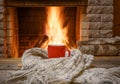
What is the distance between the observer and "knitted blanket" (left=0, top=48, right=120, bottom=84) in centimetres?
171

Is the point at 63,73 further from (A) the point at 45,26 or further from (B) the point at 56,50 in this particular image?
(A) the point at 45,26

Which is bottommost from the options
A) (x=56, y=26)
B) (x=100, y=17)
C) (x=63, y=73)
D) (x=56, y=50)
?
(x=63, y=73)

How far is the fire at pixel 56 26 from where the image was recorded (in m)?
5.73

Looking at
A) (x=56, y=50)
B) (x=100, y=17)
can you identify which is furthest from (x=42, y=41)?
(x=56, y=50)

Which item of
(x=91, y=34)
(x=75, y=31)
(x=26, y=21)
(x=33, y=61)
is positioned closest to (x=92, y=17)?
(x=91, y=34)

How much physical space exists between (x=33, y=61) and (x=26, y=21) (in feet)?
12.4

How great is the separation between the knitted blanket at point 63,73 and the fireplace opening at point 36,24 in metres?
3.63

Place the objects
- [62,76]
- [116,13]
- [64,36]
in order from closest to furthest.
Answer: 1. [62,76]
2. [116,13]
3. [64,36]

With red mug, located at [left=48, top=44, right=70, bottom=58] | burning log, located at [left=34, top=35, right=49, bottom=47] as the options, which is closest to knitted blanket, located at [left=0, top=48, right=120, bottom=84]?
red mug, located at [left=48, top=44, right=70, bottom=58]

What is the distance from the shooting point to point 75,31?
5.77 metres

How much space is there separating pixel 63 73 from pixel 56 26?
156 inches

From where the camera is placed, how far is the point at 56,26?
227 inches

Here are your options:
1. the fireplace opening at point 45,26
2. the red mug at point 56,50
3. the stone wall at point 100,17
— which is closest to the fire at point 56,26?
the fireplace opening at point 45,26

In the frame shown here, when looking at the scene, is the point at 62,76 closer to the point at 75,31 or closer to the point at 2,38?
the point at 2,38
